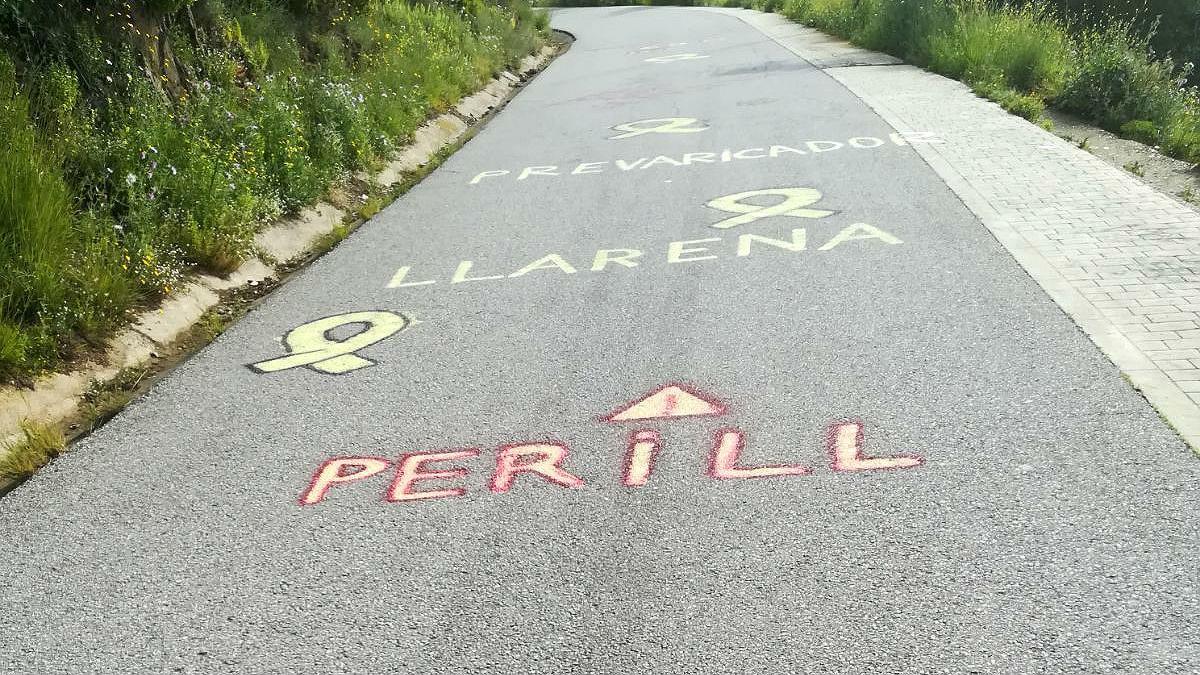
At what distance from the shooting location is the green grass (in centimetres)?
561

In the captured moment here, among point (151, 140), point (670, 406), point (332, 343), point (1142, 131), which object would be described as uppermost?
point (151, 140)

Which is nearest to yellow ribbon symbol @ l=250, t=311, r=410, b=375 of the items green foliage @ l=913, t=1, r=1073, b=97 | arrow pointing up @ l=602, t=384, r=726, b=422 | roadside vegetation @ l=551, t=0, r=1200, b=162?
arrow pointing up @ l=602, t=384, r=726, b=422

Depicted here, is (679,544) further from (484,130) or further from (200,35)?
(484,130)

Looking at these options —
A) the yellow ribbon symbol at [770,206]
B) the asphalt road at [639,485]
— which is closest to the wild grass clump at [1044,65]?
the yellow ribbon symbol at [770,206]

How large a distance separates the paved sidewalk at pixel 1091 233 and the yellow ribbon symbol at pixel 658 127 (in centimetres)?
225

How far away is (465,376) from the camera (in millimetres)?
6398

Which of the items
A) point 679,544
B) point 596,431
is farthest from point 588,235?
point 679,544

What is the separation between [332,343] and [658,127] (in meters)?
8.25

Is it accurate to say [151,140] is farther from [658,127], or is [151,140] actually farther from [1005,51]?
[1005,51]

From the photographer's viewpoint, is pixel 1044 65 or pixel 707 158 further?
pixel 1044 65

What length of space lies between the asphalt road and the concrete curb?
0.39 m

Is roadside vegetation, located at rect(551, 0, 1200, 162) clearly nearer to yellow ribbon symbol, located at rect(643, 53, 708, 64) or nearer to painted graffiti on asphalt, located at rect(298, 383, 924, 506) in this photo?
yellow ribbon symbol, located at rect(643, 53, 708, 64)

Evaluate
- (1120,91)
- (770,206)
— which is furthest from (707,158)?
(1120,91)

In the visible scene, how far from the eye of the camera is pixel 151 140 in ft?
29.2
